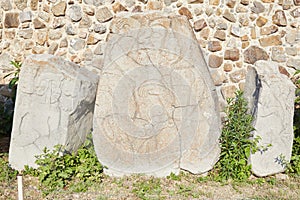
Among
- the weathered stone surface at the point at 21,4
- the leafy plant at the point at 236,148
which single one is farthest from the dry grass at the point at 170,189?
the weathered stone surface at the point at 21,4

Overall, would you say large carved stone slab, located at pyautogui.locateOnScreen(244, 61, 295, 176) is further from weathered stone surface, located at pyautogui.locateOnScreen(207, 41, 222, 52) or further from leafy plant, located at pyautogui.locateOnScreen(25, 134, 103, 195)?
leafy plant, located at pyautogui.locateOnScreen(25, 134, 103, 195)

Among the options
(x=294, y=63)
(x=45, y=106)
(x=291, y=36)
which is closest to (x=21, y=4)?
(x=45, y=106)

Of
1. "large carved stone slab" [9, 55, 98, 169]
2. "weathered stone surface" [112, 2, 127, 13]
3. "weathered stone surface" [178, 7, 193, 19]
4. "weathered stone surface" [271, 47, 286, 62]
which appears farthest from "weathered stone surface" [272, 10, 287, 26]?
"large carved stone slab" [9, 55, 98, 169]

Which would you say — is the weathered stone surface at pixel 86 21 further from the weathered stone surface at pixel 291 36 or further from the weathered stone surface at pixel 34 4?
the weathered stone surface at pixel 291 36

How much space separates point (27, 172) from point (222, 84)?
2.58 m

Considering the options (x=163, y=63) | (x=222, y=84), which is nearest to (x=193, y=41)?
(x=163, y=63)

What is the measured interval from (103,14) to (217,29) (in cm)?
147

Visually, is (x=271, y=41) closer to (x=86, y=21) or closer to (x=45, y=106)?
(x=86, y=21)

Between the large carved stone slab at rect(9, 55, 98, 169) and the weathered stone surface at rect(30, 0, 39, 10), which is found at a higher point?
the weathered stone surface at rect(30, 0, 39, 10)

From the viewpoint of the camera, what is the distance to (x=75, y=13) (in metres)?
4.90

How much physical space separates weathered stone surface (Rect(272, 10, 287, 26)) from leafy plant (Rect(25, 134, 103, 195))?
2.80 metres

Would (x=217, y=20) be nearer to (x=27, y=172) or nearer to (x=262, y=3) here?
(x=262, y=3)

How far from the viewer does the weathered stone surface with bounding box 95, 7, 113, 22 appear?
15.9 ft

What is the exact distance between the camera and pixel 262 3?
15.4ft
